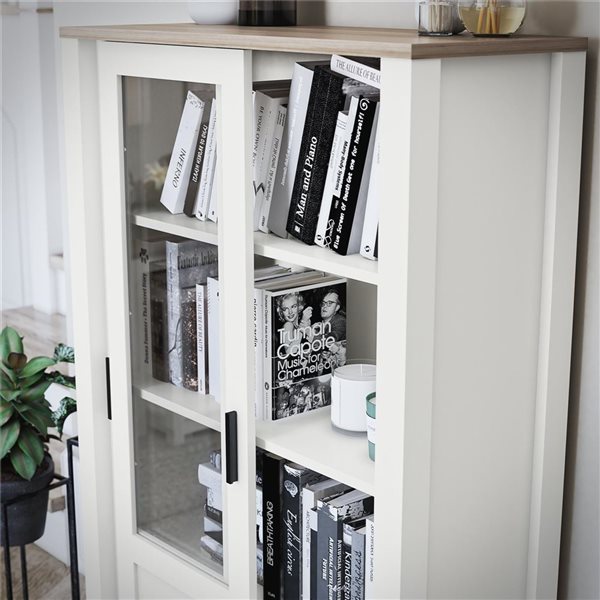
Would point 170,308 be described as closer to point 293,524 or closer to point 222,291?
point 222,291

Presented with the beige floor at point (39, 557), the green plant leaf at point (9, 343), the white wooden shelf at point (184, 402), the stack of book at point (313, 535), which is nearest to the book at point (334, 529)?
the stack of book at point (313, 535)

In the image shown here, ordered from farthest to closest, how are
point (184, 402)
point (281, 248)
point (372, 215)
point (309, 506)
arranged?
1. point (184, 402)
2. point (309, 506)
3. point (281, 248)
4. point (372, 215)

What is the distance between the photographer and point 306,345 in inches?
56.5

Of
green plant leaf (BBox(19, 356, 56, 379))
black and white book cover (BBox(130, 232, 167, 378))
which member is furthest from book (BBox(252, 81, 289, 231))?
green plant leaf (BBox(19, 356, 56, 379))

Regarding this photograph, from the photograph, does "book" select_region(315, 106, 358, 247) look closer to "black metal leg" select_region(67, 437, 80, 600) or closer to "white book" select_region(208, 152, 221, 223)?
"white book" select_region(208, 152, 221, 223)

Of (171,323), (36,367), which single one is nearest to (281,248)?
(171,323)

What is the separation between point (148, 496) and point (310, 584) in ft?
1.21

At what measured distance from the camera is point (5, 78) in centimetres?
270

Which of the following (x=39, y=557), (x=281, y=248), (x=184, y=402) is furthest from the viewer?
(x=39, y=557)

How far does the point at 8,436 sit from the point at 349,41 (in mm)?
1263

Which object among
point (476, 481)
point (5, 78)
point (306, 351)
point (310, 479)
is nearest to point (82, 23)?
point (5, 78)

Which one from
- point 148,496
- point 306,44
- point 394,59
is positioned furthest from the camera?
point 148,496

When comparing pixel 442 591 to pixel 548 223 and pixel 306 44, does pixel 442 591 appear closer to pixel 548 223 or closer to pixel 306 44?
pixel 548 223

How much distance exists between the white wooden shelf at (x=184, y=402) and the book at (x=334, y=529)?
0.72 feet
